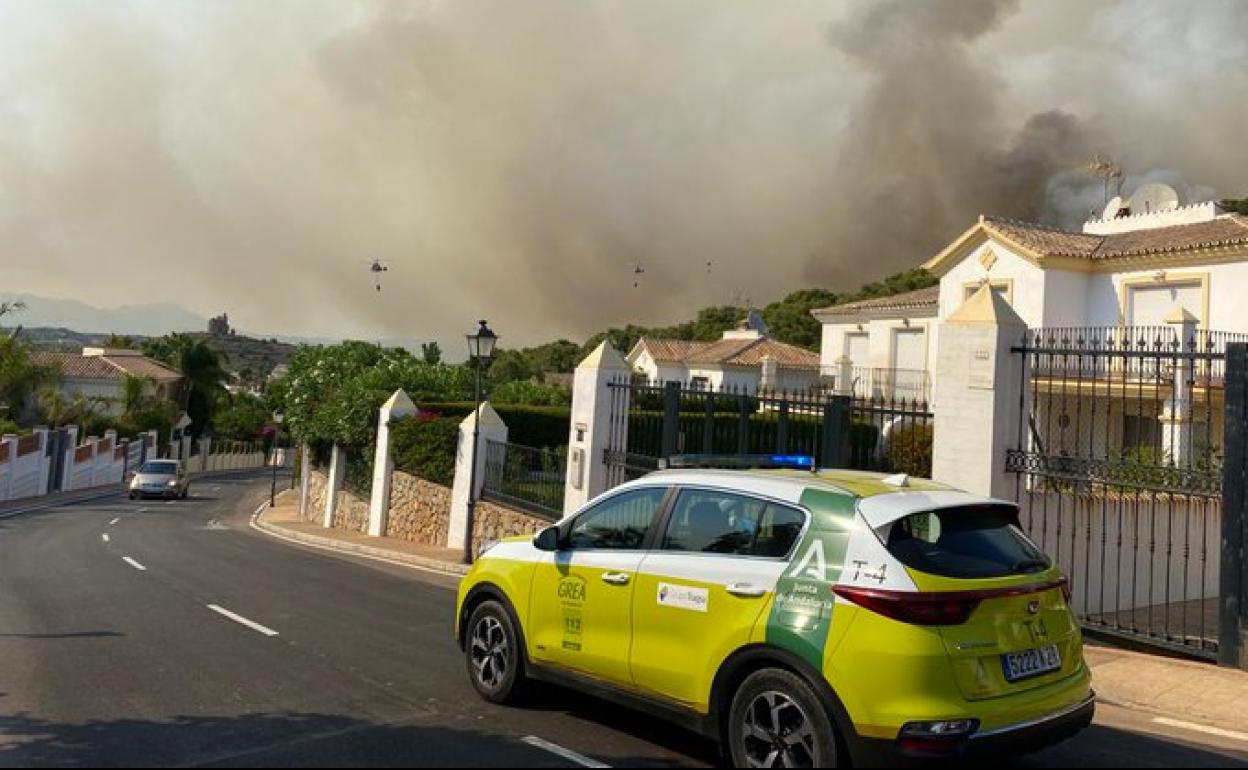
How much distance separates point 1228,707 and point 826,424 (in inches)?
184

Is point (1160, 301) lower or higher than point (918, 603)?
higher

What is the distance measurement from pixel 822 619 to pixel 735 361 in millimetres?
47628

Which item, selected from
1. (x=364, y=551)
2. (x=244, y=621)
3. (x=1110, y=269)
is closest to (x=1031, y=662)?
(x=244, y=621)

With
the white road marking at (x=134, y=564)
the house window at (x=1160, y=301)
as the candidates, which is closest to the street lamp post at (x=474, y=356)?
the white road marking at (x=134, y=564)

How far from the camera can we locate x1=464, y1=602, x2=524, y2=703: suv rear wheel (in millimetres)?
5898

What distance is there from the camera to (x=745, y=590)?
4.54 meters

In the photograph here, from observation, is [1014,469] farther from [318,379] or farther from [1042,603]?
[318,379]

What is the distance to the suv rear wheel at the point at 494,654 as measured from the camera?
590 cm

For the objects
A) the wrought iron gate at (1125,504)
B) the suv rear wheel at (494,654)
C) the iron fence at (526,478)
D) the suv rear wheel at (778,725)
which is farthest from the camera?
the iron fence at (526,478)

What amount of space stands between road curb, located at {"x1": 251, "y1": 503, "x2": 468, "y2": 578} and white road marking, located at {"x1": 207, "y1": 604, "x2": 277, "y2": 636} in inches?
156

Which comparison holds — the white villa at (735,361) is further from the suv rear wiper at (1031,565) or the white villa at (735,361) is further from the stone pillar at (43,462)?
the suv rear wiper at (1031,565)

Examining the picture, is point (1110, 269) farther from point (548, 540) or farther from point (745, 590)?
point (745, 590)

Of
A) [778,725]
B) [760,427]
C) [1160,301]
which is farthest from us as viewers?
[1160,301]

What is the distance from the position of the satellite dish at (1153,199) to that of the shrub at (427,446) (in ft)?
90.5
